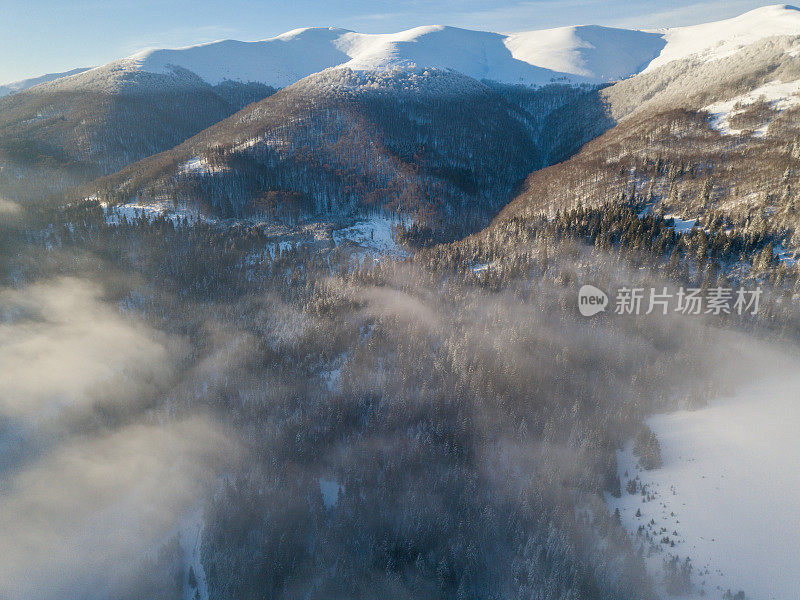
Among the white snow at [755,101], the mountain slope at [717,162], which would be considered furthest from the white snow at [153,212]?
the white snow at [755,101]

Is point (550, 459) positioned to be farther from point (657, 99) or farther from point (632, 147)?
point (657, 99)

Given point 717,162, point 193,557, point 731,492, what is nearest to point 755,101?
point 717,162

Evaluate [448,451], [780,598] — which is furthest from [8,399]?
[780,598]

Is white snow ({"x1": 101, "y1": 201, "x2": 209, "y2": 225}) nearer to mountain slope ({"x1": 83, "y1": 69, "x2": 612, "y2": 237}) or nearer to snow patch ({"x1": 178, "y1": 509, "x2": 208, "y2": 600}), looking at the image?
mountain slope ({"x1": 83, "y1": 69, "x2": 612, "y2": 237})

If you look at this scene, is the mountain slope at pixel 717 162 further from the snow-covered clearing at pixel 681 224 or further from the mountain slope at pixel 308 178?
the mountain slope at pixel 308 178

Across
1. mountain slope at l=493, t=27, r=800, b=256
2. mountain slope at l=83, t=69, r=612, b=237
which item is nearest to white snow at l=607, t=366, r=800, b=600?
mountain slope at l=493, t=27, r=800, b=256
